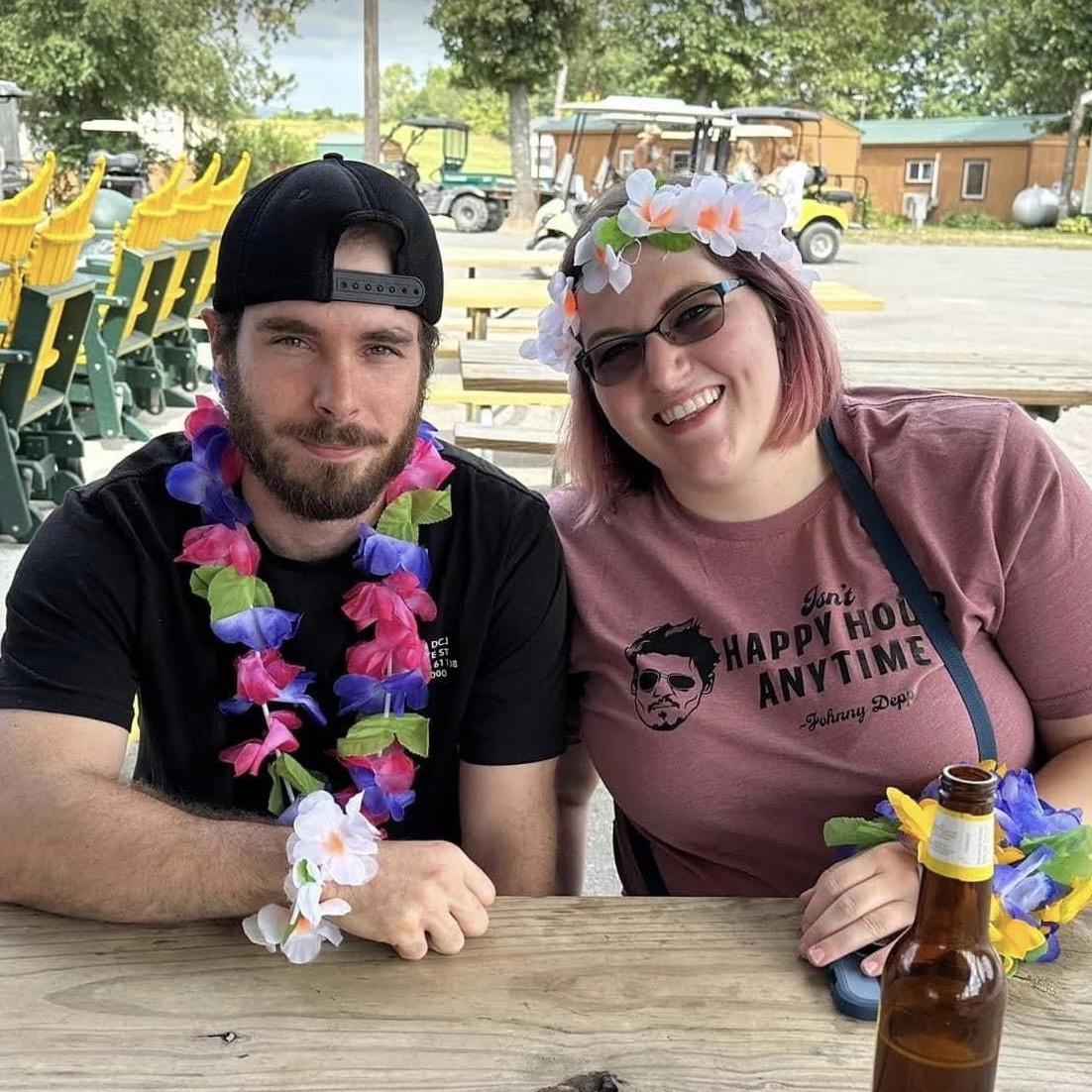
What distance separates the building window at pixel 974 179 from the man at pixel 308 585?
45146mm

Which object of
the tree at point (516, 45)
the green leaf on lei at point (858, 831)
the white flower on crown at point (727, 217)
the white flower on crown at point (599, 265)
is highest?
the tree at point (516, 45)

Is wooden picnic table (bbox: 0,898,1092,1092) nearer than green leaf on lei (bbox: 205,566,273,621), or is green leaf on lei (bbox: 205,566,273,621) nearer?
wooden picnic table (bbox: 0,898,1092,1092)

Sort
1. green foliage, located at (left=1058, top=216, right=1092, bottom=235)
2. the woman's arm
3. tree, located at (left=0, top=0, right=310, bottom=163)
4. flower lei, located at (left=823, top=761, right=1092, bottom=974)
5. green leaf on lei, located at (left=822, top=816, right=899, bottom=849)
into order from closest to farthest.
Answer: flower lei, located at (left=823, top=761, right=1092, bottom=974)
green leaf on lei, located at (left=822, top=816, right=899, bottom=849)
the woman's arm
tree, located at (left=0, top=0, right=310, bottom=163)
green foliage, located at (left=1058, top=216, right=1092, bottom=235)

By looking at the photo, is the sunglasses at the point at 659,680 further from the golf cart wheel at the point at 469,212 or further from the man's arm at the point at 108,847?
the golf cart wheel at the point at 469,212

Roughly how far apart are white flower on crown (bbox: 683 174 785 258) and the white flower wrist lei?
0.96 m

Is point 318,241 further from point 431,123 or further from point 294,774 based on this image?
point 431,123

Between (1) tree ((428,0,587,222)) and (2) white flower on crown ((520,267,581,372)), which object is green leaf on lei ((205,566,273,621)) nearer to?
(2) white flower on crown ((520,267,581,372))

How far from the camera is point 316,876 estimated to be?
136 centimetres

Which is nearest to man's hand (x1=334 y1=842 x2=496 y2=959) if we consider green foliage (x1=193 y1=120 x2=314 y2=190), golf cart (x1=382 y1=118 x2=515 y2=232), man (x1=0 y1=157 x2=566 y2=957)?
man (x1=0 y1=157 x2=566 y2=957)

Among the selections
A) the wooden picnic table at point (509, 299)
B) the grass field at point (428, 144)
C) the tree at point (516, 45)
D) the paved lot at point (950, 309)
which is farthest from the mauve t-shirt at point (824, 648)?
Result: the grass field at point (428, 144)

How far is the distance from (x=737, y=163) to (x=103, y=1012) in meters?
19.5

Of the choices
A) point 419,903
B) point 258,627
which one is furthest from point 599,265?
point 419,903

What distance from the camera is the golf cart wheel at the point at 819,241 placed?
65.7 ft

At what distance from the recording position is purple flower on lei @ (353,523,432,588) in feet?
5.71
